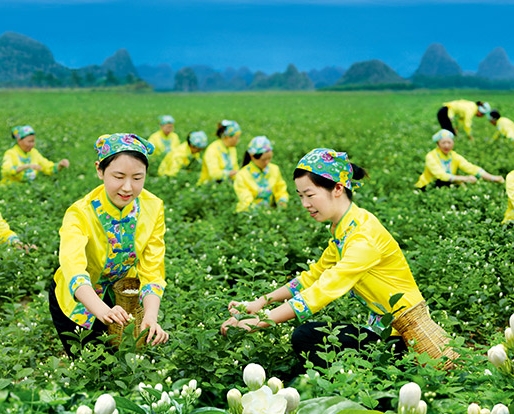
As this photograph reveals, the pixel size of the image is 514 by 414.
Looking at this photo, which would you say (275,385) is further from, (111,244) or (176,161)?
(176,161)

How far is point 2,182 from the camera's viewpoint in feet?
31.3

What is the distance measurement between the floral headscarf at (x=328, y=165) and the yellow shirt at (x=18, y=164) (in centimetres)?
693

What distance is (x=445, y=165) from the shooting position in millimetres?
8953

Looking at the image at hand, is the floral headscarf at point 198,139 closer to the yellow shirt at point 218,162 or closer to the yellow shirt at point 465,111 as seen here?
the yellow shirt at point 218,162

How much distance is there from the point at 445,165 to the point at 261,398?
297 inches

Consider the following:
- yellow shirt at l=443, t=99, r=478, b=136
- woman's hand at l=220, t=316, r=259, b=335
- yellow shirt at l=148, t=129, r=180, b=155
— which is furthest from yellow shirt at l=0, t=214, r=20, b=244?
yellow shirt at l=443, t=99, r=478, b=136

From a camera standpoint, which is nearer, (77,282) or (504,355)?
(504,355)

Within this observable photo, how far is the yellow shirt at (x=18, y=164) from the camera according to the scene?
9512 mm

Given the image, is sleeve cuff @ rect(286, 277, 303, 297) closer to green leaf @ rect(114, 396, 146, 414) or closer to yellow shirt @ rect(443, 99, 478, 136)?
green leaf @ rect(114, 396, 146, 414)

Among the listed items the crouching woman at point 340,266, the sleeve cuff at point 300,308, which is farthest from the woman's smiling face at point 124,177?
the sleeve cuff at point 300,308

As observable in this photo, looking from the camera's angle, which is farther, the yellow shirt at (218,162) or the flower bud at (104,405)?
the yellow shirt at (218,162)

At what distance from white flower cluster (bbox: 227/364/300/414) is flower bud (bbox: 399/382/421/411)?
330 millimetres

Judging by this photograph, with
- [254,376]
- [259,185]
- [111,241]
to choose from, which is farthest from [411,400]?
[259,185]

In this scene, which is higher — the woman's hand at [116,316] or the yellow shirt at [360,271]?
the yellow shirt at [360,271]
